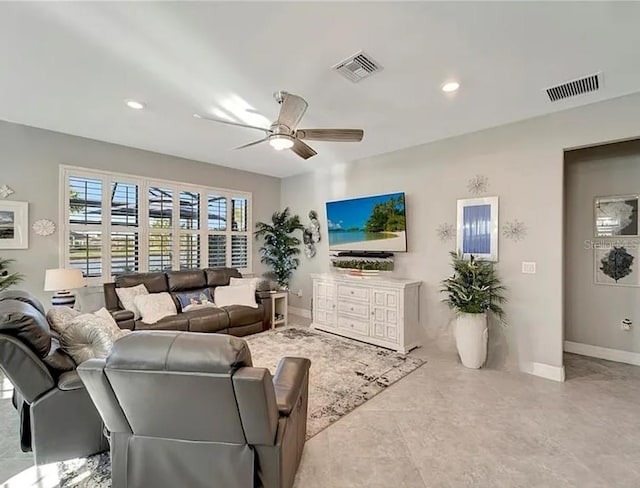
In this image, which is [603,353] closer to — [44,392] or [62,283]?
[44,392]

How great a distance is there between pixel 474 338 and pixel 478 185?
189 cm

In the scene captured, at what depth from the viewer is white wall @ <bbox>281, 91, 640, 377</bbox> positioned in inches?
134

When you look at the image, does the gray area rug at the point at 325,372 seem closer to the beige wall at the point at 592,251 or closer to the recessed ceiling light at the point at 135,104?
the beige wall at the point at 592,251

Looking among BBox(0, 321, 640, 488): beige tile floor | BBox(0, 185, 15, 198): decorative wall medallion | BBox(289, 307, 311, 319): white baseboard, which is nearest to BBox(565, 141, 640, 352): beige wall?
BBox(0, 321, 640, 488): beige tile floor

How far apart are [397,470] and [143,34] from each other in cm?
342

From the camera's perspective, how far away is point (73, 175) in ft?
14.3

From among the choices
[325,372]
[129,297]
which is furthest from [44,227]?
[325,372]

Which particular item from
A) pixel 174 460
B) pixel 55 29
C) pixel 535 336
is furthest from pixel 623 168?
pixel 55 29

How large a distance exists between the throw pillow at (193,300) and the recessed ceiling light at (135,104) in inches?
104

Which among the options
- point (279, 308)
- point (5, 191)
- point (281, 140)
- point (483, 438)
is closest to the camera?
point (483, 438)

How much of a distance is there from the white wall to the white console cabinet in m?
0.34

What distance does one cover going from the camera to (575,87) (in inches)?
115

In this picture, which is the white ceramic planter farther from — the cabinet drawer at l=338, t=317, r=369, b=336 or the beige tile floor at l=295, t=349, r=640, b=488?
the cabinet drawer at l=338, t=317, r=369, b=336

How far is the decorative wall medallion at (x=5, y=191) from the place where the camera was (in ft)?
12.6
